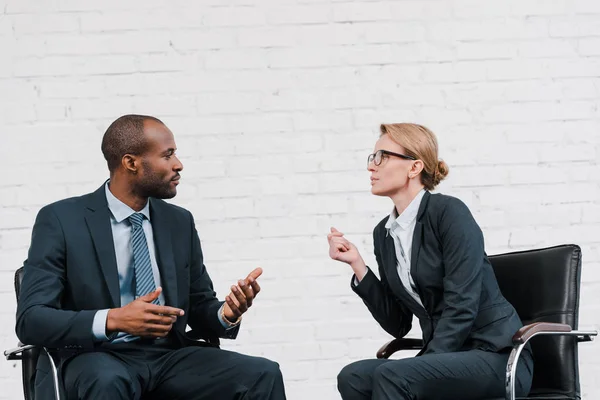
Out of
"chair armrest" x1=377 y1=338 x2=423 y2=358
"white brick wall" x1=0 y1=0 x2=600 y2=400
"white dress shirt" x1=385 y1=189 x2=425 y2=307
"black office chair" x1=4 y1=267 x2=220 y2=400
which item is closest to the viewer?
"black office chair" x1=4 y1=267 x2=220 y2=400

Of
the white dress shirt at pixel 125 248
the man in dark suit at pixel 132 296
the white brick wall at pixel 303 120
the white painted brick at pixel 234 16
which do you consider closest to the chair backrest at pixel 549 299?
the white brick wall at pixel 303 120

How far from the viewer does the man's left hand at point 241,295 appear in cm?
288

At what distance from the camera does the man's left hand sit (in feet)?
9.44

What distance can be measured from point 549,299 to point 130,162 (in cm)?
142

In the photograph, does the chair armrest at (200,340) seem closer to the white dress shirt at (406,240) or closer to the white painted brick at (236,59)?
the white dress shirt at (406,240)

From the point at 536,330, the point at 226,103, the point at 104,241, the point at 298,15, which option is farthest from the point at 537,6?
the point at 104,241

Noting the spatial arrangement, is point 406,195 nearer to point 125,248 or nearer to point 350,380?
point 350,380

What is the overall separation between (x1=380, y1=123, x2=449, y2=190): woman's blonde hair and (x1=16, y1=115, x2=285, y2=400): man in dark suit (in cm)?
68

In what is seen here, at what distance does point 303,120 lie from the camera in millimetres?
3994

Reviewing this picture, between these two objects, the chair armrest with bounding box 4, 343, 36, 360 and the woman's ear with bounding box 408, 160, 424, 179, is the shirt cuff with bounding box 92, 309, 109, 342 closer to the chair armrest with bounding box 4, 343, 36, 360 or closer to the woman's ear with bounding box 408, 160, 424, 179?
the chair armrest with bounding box 4, 343, 36, 360

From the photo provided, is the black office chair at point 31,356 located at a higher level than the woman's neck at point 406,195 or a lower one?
lower

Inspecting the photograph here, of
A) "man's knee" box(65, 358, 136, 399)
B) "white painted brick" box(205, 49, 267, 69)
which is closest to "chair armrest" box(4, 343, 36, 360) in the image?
"man's knee" box(65, 358, 136, 399)

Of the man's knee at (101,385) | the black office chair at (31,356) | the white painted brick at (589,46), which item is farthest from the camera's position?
the white painted brick at (589,46)

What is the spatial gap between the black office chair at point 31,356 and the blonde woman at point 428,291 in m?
0.47
